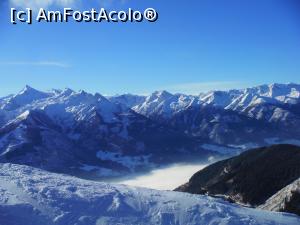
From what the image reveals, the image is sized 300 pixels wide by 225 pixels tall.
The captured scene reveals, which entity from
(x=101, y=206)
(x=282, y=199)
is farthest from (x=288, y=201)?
(x=101, y=206)

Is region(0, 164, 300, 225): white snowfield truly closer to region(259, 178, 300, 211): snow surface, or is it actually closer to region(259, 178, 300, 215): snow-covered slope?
region(259, 178, 300, 215): snow-covered slope

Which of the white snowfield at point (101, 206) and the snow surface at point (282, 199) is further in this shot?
the snow surface at point (282, 199)

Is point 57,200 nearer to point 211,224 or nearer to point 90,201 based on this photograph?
point 90,201

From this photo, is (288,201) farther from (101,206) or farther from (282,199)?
(101,206)

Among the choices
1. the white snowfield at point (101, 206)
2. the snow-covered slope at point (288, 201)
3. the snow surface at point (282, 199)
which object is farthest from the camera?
the snow surface at point (282, 199)

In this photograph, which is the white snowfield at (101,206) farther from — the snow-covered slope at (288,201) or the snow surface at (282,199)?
the snow surface at (282,199)

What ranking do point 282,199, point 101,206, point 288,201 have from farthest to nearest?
1. point 282,199
2. point 288,201
3. point 101,206

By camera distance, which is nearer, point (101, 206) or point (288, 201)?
point (101, 206)

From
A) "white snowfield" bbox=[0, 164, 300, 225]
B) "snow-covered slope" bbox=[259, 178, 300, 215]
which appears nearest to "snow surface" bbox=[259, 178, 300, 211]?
"snow-covered slope" bbox=[259, 178, 300, 215]

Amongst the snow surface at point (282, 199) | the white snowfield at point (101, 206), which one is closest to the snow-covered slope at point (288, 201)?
the snow surface at point (282, 199)
